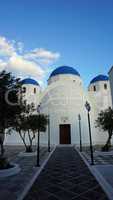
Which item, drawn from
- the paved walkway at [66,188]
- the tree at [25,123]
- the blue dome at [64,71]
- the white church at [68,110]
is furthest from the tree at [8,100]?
the blue dome at [64,71]

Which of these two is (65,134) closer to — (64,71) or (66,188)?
(64,71)

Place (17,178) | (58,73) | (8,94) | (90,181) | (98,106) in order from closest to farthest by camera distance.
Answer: (90,181)
(17,178)
(8,94)
(98,106)
(58,73)

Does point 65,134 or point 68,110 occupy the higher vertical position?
point 68,110

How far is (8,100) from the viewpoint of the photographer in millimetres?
9992

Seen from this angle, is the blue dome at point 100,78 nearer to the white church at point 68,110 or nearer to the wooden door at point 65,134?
the white church at point 68,110

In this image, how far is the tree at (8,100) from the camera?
9.73 m

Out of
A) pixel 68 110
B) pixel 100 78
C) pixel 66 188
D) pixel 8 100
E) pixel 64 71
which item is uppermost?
pixel 64 71

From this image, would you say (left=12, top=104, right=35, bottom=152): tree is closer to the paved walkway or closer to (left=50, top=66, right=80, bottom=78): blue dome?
the paved walkway

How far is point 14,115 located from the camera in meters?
10.4

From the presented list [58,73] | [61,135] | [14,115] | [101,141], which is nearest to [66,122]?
[61,135]

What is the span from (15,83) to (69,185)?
587 centimetres

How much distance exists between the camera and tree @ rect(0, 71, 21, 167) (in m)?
9.73

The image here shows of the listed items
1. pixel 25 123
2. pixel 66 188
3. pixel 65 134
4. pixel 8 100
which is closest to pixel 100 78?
pixel 65 134

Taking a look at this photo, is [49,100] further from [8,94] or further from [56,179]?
[56,179]
